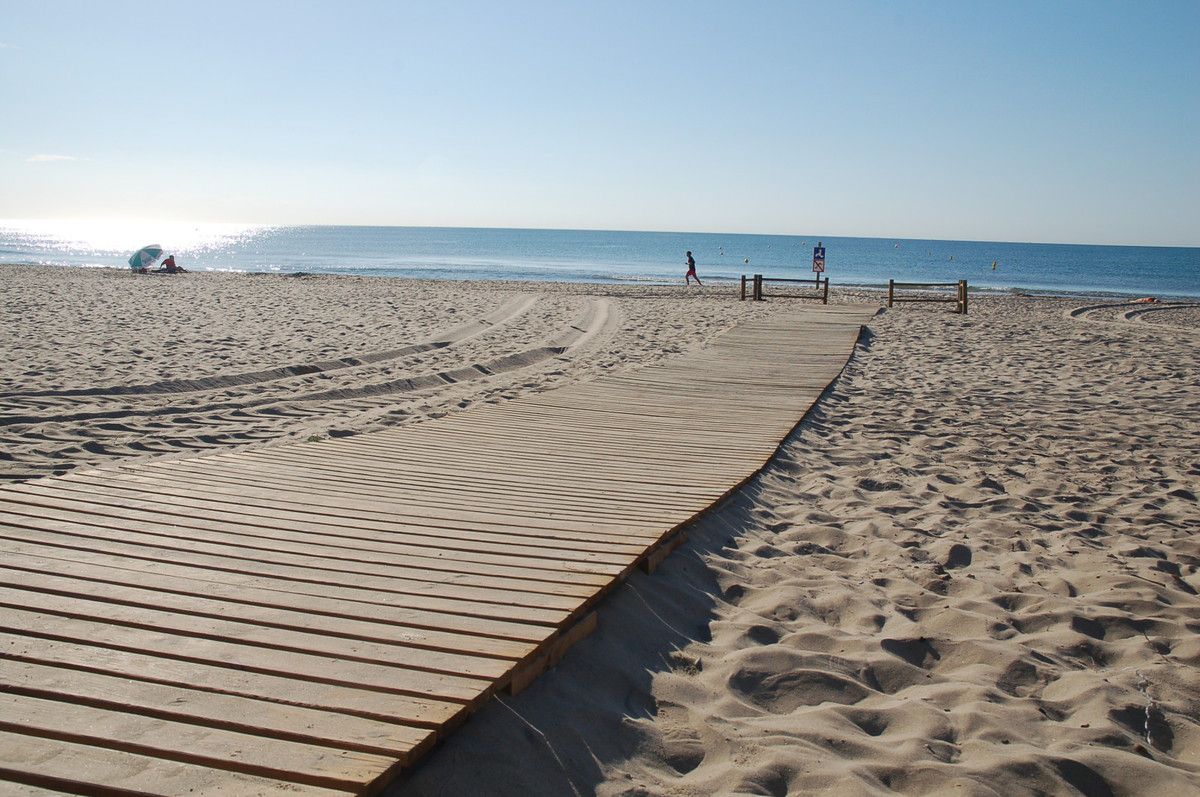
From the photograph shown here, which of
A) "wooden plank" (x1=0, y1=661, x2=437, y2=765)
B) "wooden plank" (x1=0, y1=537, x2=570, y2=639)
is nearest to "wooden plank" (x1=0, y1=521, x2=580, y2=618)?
"wooden plank" (x1=0, y1=537, x2=570, y2=639)

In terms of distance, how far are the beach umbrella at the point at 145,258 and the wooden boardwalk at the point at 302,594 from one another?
1138 inches

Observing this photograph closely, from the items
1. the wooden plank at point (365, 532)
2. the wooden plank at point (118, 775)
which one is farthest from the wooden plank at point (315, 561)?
the wooden plank at point (118, 775)

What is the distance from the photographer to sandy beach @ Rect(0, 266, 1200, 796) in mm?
2662

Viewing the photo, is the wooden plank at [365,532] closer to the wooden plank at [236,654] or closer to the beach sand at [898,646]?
the beach sand at [898,646]

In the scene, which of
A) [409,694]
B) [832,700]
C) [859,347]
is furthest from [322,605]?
[859,347]

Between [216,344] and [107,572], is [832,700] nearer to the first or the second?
[107,572]

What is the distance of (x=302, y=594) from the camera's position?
3.25 m

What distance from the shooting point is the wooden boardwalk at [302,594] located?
224cm

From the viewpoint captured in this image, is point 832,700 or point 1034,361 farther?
point 1034,361

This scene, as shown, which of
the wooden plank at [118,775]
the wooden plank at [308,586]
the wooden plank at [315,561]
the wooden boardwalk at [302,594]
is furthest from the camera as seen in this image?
the wooden plank at [315,561]

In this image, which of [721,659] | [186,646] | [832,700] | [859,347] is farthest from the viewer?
[859,347]

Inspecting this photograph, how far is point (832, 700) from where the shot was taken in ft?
10.2

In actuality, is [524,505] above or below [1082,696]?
above

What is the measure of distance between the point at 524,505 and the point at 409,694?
7.00 ft
